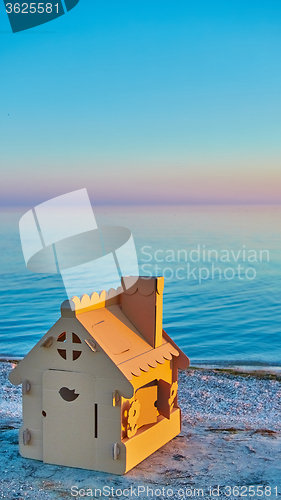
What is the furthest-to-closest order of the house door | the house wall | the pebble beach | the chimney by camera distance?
the chimney, the house door, the house wall, the pebble beach

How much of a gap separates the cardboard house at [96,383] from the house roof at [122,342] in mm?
12

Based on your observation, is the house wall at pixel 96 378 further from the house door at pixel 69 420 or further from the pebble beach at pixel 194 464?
the pebble beach at pixel 194 464

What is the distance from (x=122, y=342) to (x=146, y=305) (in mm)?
502

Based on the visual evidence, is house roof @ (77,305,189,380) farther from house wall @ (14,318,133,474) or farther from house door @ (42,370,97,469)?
house door @ (42,370,97,469)

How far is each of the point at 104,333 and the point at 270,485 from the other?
195 cm

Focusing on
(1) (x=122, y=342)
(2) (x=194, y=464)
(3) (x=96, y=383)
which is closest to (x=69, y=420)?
(3) (x=96, y=383)

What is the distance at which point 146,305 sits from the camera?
5117mm

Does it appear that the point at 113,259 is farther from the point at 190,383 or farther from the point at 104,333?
the point at 190,383

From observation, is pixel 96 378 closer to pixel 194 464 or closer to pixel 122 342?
pixel 122 342

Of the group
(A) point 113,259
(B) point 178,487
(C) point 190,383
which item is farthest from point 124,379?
(C) point 190,383

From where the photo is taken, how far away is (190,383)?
7.83 meters

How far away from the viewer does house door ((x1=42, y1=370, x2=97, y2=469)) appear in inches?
179

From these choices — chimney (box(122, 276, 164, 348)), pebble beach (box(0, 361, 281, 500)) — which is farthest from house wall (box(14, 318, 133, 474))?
chimney (box(122, 276, 164, 348))

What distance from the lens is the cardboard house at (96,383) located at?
448 centimetres
